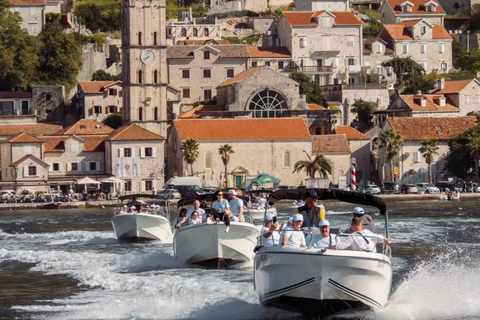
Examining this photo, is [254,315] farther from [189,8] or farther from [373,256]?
[189,8]

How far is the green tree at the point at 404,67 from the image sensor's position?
135875 millimetres

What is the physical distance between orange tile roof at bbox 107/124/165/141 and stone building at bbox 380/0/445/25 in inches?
2061

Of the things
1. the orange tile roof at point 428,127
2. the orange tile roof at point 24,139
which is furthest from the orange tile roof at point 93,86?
the orange tile roof at point 428,127

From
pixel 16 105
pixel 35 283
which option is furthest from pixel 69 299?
pixel 16 105

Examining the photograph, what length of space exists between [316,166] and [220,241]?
67.2 m

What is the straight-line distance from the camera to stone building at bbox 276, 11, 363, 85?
13312 centimetres

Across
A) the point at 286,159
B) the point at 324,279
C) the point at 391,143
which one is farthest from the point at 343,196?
the point at 286,159

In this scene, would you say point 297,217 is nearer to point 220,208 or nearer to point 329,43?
point 220,208

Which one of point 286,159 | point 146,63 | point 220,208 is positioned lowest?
point 220,208

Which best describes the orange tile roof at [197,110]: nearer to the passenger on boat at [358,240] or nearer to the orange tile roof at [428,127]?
the orange tile roof at [428,127]

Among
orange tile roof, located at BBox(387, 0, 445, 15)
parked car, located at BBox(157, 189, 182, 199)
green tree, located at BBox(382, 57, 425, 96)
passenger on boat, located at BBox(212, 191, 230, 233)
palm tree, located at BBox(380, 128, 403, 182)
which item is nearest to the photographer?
passenger on boat, located at BBox(212, 191, 230, 233)

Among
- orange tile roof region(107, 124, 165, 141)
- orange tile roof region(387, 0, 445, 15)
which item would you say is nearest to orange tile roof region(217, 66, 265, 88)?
orange tile roof region(107, 124, 165, 141)

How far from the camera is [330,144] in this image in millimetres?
109188

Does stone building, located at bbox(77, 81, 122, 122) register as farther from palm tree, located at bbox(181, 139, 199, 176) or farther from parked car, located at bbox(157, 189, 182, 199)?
parked car, located at bbox(157, 189, 182, 199)
